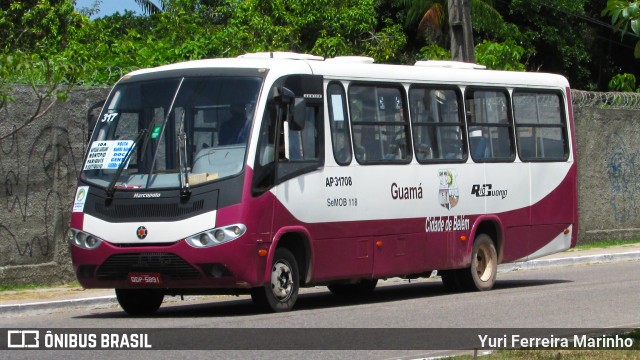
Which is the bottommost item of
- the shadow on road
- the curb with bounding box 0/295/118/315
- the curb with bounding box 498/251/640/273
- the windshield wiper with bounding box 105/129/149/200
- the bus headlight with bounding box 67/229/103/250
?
the curb with bounding box 498/251/640/273

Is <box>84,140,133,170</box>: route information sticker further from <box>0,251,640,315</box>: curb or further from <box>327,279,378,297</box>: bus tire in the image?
<box>327,279,378,297</box>: bus tire

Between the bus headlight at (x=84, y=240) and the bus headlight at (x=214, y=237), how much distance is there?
1.17m

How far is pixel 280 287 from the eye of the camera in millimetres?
13633

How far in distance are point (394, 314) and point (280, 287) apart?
52.2 inches

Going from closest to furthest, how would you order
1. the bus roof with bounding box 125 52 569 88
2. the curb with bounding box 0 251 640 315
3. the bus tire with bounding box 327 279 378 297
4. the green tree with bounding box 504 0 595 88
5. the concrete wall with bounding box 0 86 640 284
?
the bus roof with bounding box 125 52 569 88 → the curb with bounding box 0 251 640 315 → the concrete wall with bounding box 0 86 640 284 → the bus tire with bounding box 327 279 378 297 → the green tree with bounding box 504 0 595 88

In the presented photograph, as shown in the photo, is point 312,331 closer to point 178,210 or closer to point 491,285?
point 178,210

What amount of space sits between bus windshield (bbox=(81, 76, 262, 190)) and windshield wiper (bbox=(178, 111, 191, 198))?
0.4 inches

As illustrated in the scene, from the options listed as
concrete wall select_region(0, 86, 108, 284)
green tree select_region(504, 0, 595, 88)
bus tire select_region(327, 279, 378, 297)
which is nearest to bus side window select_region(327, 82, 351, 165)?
bus tire select_region(327, 279, 378, 297)

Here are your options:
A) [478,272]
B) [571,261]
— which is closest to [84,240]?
[478,272]

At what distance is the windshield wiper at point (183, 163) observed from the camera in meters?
13.0

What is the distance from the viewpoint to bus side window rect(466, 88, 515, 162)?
16.9 meters

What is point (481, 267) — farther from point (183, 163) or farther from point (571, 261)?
point (571, 261)

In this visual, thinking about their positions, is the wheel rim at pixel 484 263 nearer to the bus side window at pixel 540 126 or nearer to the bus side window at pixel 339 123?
the bus side window at pixel 540 126

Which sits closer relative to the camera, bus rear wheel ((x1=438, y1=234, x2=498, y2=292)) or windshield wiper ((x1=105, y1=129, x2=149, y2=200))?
windshield wiper ((x1=105, y1=129, x2=149, y2=200))
